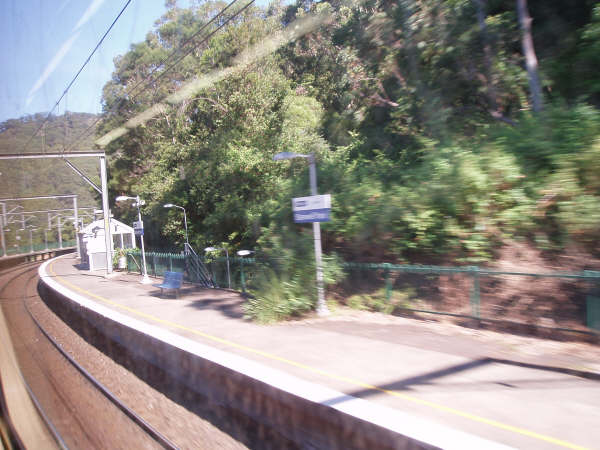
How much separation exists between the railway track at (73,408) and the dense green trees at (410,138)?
482 cm

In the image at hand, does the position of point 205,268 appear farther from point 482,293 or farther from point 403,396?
point 403,396

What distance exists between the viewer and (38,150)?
47.7 ft

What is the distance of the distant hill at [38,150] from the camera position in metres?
5.07

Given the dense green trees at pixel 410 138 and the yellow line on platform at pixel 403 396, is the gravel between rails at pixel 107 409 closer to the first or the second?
the yellow line on platform at pixel 403 396

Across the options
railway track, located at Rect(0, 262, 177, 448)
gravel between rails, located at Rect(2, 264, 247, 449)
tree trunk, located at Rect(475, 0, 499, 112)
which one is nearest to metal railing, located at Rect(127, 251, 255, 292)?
gravel between rails, located at Rect(2, 264, 247, 449)

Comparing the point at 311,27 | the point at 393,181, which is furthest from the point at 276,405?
the point at 311,27

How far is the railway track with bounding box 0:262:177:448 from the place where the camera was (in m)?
5.18

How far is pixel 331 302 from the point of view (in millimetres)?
10297

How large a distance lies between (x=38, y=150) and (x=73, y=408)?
444 inches

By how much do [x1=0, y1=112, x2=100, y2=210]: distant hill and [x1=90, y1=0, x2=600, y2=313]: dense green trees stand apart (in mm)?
3756

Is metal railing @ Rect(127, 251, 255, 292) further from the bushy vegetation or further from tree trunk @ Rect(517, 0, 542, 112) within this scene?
tree trunk @ Rect(517, 0, 542, 112)

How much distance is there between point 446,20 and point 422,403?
40.4 feet

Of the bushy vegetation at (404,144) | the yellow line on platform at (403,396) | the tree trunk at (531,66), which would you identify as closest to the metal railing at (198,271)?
the bushy vegetation at (404,144)

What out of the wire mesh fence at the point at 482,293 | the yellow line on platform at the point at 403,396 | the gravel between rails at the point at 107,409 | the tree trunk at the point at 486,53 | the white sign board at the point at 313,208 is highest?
the tree trunk at the point at 486,53
